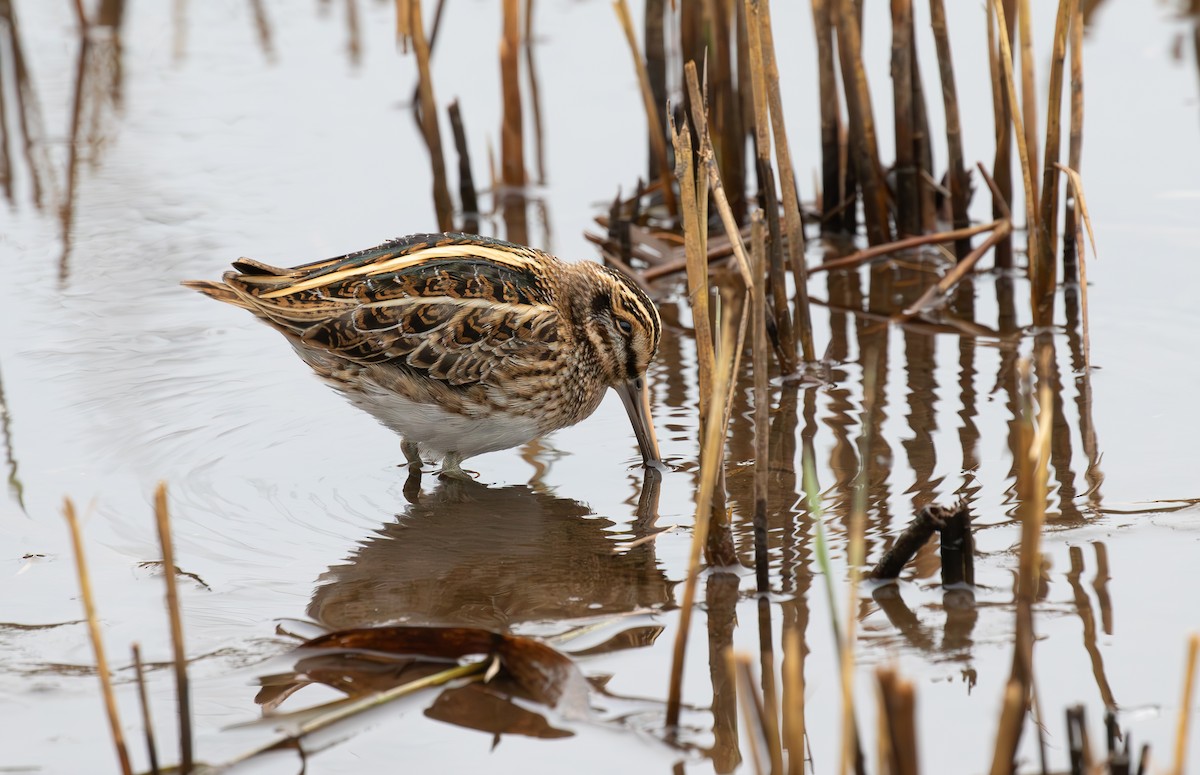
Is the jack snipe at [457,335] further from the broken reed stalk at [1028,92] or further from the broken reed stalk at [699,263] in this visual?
the broken reed stalk at [1028,92]

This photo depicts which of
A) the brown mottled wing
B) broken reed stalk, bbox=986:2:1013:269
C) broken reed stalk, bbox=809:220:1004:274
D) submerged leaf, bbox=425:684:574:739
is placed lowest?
submerged leaf, bbox=425:684:574:739

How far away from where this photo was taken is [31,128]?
1022 centimetres

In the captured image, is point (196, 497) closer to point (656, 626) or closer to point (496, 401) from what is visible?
point (496, 401)

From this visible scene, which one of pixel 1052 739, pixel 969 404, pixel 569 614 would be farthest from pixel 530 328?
pixel 1052 739

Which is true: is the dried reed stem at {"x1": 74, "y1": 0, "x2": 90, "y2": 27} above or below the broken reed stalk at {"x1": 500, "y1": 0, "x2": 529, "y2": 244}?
above

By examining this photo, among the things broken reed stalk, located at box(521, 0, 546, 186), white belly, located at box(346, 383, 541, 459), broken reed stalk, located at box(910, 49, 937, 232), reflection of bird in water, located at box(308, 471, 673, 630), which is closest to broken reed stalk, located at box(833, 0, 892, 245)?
broken reed stalk, located at box(910, 49, 937, 232)

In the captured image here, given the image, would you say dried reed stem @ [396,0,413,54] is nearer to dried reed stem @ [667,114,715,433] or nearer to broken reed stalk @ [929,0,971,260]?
broken reed stalk @ [929,0,971,260]

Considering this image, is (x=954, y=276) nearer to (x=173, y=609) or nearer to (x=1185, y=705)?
(x=1185, y=705)

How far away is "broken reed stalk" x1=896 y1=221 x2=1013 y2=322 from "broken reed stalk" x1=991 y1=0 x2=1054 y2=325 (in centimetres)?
51

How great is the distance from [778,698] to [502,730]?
774 mm

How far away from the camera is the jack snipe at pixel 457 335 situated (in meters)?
5.82

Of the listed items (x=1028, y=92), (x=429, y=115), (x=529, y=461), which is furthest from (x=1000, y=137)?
(x=429, y=115)

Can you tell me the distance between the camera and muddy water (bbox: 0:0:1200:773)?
4.26 meters

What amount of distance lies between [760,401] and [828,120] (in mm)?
3870
